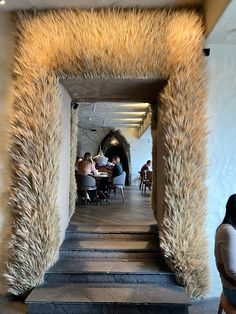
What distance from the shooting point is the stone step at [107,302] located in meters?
3.68

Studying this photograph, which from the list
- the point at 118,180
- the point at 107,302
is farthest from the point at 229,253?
the point at 118,180

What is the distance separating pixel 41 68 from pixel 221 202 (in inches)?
108

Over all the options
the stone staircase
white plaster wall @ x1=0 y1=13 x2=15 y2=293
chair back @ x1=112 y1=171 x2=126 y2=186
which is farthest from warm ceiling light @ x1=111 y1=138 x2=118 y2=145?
A: white plaster wall @ x1=0 y1=13 x2=15 y2=293

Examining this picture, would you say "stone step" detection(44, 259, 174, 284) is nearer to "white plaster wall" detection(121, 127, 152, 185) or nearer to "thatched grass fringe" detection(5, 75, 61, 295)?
"thatched grass fringe" detection(5, 75, 61, 295)

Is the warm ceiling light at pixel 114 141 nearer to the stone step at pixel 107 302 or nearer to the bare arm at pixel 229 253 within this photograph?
the stone step at pixel 107 302

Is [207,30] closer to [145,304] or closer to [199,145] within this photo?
[199,145]

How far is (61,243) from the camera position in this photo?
15.2 ft

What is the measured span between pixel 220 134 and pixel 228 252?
2019 mm

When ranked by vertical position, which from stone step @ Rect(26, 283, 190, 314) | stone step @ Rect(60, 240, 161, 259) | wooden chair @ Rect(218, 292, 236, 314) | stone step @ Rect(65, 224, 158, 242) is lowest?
stone step @ Rect(26, 283, 190, 314)

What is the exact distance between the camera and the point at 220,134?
14.2 ft

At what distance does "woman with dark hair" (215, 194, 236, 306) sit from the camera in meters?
2.61

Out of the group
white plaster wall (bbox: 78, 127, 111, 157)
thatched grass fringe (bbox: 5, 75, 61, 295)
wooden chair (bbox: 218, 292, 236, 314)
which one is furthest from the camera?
white plaster wall (bbox: 78, 127, 111, 157)

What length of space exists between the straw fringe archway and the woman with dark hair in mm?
1326

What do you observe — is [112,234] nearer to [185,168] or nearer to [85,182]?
[185,168]
